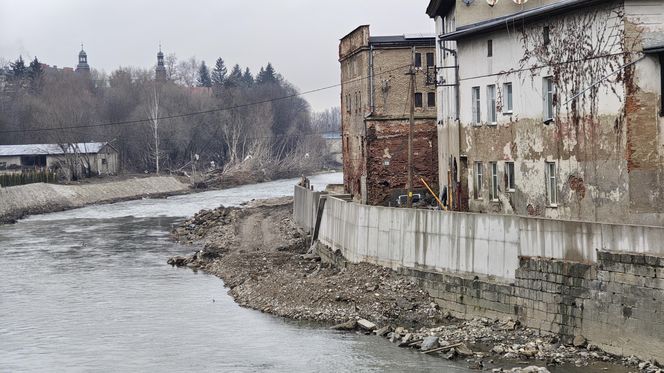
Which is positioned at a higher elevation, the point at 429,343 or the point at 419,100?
the point at 419,100

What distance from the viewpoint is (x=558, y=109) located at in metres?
31.3

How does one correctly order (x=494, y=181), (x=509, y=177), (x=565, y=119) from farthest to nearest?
(x=494, y=181) → (x=509, y=177) → (x=565, y=119)

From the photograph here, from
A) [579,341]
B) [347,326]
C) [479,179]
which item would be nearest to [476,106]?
[479,179]

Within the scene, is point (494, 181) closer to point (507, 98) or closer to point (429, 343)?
point (507, 98)

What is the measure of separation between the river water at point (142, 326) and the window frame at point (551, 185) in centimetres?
782

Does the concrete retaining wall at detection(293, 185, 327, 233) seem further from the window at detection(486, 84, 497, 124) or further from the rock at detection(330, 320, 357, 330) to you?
the rock at detection(330, 320, 357, 330)

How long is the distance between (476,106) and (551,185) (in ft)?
22.1

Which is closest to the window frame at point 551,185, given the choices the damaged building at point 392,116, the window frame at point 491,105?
the window frame at point 491,105

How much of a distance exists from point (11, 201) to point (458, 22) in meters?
50.9

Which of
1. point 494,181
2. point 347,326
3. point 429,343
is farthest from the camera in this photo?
point 494,181

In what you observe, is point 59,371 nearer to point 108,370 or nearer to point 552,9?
point 108,370

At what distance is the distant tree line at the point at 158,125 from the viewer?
12488cm

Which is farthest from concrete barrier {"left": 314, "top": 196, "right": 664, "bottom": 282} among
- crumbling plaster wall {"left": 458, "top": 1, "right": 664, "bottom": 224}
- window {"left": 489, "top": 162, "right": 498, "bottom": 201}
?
window {"left": 489, "top": 162, "right": 498, "bottom": 201}

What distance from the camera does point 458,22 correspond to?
39.5m
